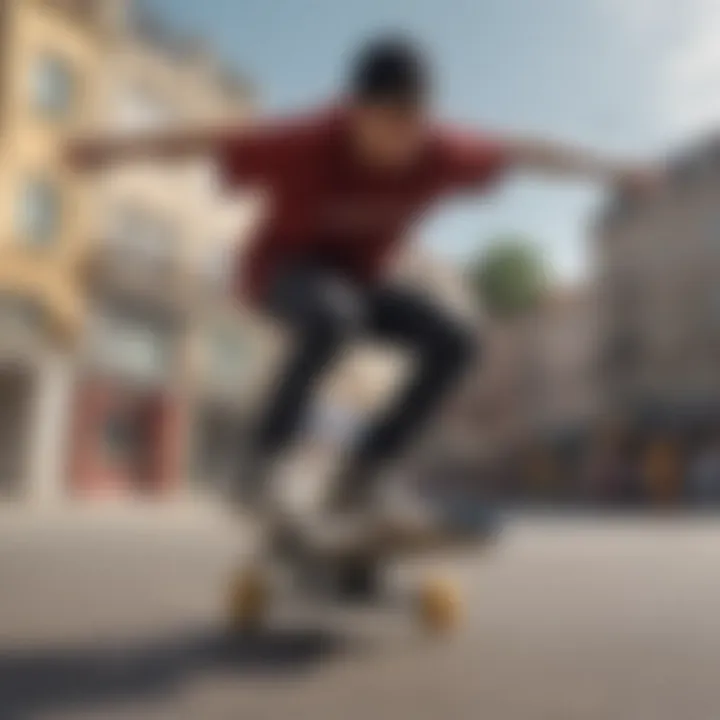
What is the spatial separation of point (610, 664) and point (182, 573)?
95.5 inches

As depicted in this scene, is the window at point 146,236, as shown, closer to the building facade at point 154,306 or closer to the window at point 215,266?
the building facade at point 154,306

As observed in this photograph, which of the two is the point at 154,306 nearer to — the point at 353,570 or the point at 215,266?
the point at 215,266

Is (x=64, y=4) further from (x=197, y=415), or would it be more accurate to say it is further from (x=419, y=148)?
(x=419, y=148)

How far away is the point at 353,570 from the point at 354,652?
491mm

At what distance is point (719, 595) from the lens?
3.42 m

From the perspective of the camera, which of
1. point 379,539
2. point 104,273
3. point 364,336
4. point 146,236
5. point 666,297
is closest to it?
point 379,539

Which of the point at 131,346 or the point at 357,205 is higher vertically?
the point at 131,346

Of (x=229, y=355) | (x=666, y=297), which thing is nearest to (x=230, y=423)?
(x=229, y=355)

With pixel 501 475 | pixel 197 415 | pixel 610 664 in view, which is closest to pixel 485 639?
pixel 610 664

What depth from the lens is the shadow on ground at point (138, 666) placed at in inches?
63.9

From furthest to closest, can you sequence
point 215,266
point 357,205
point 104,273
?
point 215,266 → point 104,273 → point 357,205

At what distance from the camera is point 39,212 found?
46.1 feet

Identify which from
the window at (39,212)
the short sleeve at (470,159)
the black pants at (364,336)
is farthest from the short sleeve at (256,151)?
the window at (39,212)

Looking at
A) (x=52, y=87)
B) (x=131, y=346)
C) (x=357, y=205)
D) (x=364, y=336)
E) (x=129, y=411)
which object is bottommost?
(x=364, y=336)
